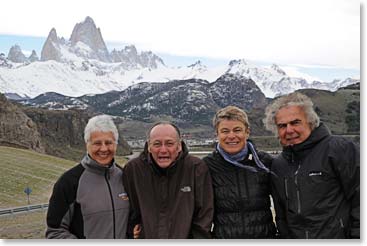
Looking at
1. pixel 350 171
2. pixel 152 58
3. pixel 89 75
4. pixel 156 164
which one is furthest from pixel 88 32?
pixel 89 75

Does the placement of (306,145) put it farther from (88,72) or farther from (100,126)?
(88,72)

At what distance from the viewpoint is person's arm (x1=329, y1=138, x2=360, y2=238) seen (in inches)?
94.7

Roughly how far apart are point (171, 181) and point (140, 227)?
0.36 meters

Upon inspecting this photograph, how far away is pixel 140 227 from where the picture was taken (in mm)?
2777

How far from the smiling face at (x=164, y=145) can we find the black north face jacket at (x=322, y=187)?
622mm

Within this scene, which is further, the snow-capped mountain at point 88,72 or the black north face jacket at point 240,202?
the snow-capped mountain at point 88,72

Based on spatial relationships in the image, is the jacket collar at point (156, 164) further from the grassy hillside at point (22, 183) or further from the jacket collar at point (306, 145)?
the grassy hillside at point (22, 183)

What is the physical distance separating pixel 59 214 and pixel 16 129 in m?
42.4

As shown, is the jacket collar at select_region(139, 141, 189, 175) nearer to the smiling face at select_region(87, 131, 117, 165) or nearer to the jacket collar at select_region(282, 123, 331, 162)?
the smiling face at select_region(87, 131, 117, 165)

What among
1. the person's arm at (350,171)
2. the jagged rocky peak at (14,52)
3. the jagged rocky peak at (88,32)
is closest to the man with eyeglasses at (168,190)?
the person's arm at (350,171)

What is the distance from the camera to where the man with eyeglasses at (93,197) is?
262cm

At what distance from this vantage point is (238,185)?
260 cm

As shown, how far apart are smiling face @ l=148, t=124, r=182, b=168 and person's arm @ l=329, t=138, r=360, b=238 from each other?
875mm

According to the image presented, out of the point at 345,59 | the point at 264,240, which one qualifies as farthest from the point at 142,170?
the point at 345,59
